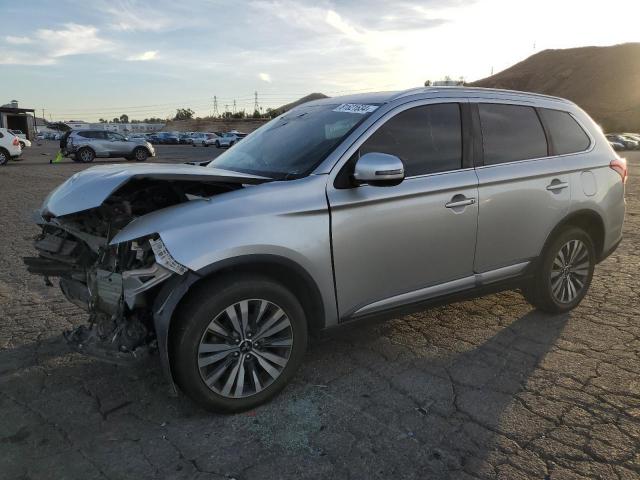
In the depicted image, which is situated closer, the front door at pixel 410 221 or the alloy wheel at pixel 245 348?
the alloy wheel at pixel 245 348

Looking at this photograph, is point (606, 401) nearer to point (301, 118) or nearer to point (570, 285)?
point (570, 285)

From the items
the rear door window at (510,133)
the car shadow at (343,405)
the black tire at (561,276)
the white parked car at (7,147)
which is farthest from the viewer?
the white parked car at (7,147)

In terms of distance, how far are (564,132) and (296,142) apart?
7.91 feet

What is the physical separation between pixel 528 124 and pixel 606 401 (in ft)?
7.31

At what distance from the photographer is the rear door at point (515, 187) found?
3.82 metres

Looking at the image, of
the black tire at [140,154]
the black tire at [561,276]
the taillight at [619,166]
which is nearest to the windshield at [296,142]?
the black tire at [561,276]

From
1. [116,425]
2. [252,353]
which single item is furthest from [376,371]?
[116,425]

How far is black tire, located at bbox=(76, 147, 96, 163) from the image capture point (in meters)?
24.9

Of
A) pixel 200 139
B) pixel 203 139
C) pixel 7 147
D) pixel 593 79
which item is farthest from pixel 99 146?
pixel 593 79

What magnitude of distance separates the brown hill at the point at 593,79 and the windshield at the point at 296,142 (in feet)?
264

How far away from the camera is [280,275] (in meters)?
3.05

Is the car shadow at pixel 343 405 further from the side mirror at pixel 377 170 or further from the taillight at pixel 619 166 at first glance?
the taillight at pixel 619 166

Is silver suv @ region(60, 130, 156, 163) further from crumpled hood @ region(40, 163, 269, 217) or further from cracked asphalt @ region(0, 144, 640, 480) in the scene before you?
crumpled hood @ region(40, 163, 269, 217)

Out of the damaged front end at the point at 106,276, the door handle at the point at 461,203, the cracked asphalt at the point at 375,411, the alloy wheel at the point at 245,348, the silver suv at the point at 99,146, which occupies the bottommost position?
the cracked asphalt at the point at 375,411
